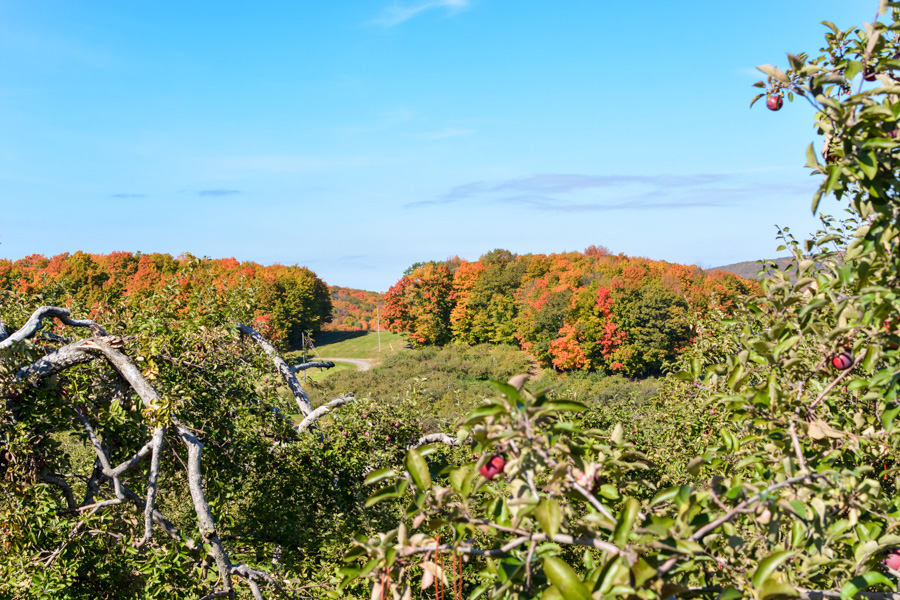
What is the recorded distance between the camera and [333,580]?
16.2ft

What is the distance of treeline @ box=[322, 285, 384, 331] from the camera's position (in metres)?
76.0

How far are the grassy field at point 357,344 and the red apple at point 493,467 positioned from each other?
5367 cm

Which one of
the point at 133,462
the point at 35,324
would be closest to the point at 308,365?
the point at 133,462

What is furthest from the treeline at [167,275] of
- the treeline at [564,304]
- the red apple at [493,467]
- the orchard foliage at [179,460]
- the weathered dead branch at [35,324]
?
the treeline at [564,304]

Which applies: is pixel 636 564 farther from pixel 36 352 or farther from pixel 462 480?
pixel 36 352

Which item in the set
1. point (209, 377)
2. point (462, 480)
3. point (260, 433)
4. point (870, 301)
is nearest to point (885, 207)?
point (870, 301)

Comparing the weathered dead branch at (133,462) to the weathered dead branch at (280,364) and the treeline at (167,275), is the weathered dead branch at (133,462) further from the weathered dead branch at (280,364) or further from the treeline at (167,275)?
the treeline at (167,275)

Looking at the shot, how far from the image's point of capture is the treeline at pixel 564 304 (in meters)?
47.7

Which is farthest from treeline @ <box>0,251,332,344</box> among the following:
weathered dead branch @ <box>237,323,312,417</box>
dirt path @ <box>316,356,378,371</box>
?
dirt path @ <box>316,356,378,371</box>

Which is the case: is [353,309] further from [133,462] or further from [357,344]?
[133,462]

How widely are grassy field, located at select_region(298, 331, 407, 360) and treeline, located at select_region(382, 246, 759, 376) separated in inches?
83.4

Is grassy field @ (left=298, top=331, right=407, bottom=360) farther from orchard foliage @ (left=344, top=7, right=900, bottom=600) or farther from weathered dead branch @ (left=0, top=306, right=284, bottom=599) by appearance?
orchard foliage @ (left=344, top=7, right=900, bottom=600)

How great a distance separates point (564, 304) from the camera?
50625 mm

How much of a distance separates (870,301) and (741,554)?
41.7 inches
